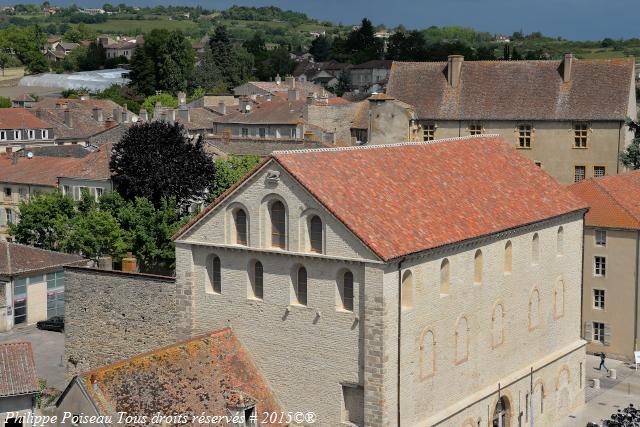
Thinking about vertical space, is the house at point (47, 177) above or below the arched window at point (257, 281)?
below

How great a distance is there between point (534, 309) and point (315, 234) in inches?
538

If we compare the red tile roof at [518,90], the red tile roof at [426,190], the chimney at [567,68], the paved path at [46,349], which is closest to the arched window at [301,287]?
the red tile roof at [426,190]

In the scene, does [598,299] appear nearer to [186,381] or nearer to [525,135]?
[525,135]

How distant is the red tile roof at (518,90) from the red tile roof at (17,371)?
1754 inches

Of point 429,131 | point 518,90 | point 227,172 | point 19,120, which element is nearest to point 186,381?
point 227,172

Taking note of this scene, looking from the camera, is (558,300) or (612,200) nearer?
(558,300)

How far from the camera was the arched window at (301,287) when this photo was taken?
4003cm

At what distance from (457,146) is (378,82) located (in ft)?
475

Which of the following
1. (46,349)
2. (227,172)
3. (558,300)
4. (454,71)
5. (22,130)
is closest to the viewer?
(558,300)

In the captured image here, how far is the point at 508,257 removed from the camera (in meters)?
46.0

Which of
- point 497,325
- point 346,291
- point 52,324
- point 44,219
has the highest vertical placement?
point 346,291

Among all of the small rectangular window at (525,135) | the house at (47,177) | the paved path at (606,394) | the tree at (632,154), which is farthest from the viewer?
the house at (47,177)

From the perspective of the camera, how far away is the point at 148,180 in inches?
2852

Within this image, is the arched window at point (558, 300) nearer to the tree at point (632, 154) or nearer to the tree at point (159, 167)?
the tree at point (632, 154)
